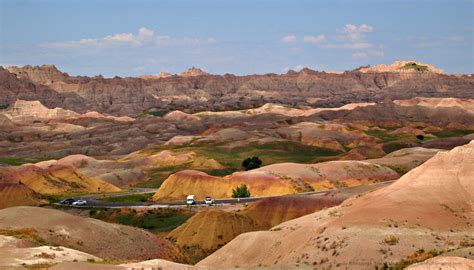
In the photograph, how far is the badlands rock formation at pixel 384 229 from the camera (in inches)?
1843

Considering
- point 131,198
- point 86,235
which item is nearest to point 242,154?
point 131,198

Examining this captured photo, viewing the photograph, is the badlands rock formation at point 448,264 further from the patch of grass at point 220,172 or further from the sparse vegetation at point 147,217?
the patch of grass at point 220,172

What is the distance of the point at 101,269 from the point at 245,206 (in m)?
56.8

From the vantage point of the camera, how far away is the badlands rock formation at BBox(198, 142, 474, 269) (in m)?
46.8

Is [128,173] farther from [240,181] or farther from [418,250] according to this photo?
[418,250]

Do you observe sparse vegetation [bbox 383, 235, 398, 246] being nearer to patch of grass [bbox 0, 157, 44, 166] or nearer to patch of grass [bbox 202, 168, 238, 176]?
patch of grass [bbox 202, 168, 238, 176]

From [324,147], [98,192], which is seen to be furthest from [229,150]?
[98,192]

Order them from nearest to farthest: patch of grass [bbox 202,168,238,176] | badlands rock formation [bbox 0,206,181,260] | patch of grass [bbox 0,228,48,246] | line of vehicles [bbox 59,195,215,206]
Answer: patch of grass [bbox 0,228,48,246] → badlands rock formation [bbox 0,206,181,260] → line of vehicles [bbox 59,195,215,206] → patch of grass [bbox 202,168,238,176]

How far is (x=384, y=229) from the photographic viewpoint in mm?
50125

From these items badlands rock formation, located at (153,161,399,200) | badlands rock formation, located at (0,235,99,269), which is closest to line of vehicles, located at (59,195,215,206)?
badlands rock formation, located at (153,161,399,200)

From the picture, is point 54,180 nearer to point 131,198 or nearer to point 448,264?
point 131,198

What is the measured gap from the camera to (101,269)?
3906 cm

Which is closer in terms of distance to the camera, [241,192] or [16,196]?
[16,196]

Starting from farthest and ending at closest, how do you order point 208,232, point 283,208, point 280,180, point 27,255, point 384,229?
point 280,180 → point 283,208 → point 208,232 → point 384,229 → point 27,255
